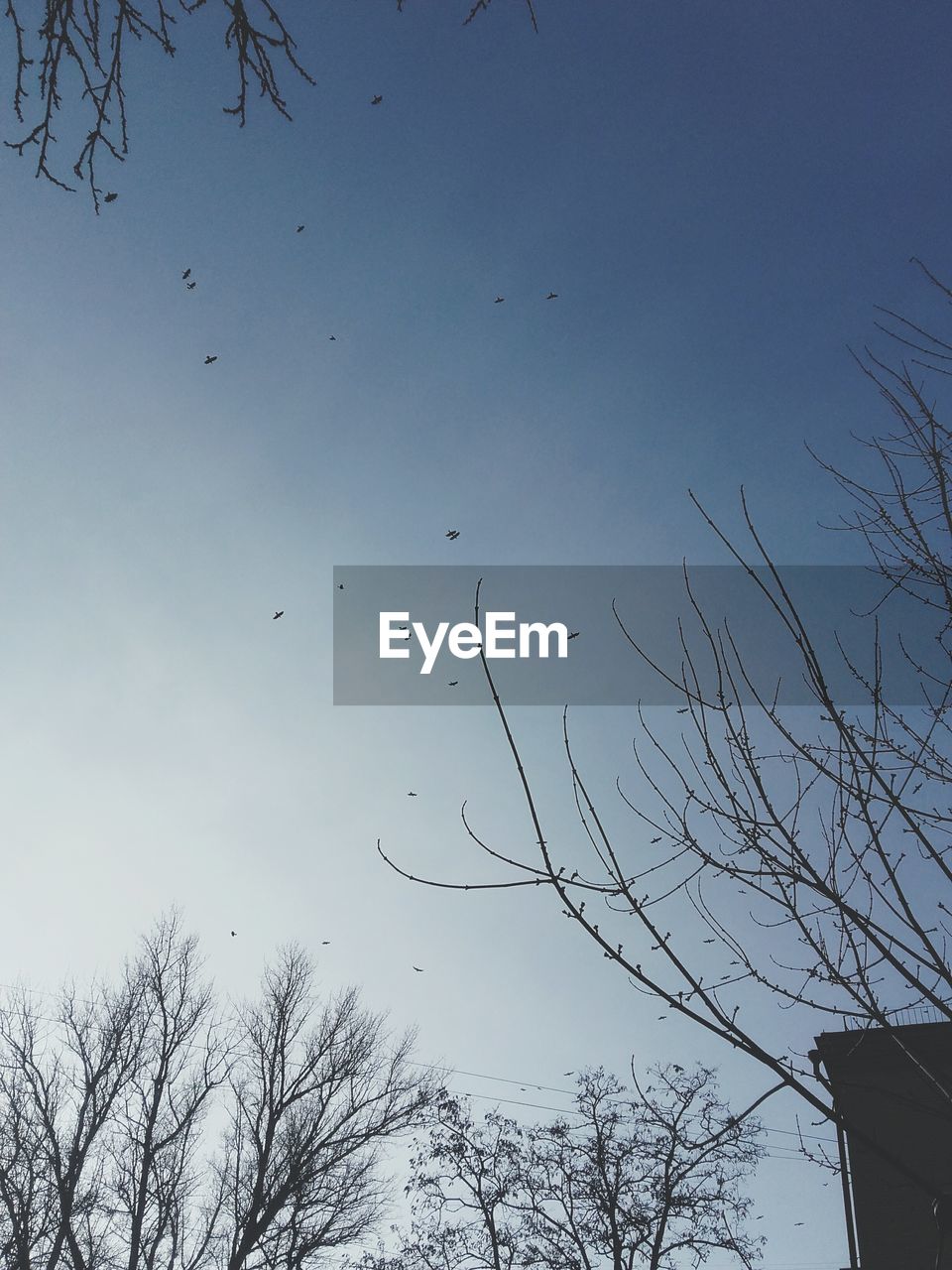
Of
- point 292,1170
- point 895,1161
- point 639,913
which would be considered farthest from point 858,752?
point 292,1170

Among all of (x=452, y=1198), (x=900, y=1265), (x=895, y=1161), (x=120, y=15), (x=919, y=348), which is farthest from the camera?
(x=452, y=1198)

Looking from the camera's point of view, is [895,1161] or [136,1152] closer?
[895,1161]

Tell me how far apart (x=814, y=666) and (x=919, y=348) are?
1801 mm

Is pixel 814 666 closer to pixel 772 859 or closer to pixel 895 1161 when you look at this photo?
pixel 772 859

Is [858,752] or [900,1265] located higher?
[858,752]

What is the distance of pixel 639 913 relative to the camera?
5.89 feet

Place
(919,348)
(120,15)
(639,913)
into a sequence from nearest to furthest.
Result: 1. (639,913)
2. (120,15)
3. (919,348)

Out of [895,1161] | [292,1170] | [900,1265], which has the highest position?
[895,1161]

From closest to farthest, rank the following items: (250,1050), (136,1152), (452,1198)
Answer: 1. (136,1152)
2. (250,1050)
3. (452,1198)

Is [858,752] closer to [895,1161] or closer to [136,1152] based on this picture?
[895,1161]

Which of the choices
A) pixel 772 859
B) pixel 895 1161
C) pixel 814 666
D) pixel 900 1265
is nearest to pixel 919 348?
pixel 814 666

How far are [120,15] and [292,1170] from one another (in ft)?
63.0

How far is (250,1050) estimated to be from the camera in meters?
18.2

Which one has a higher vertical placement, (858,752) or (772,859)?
(858,752)
